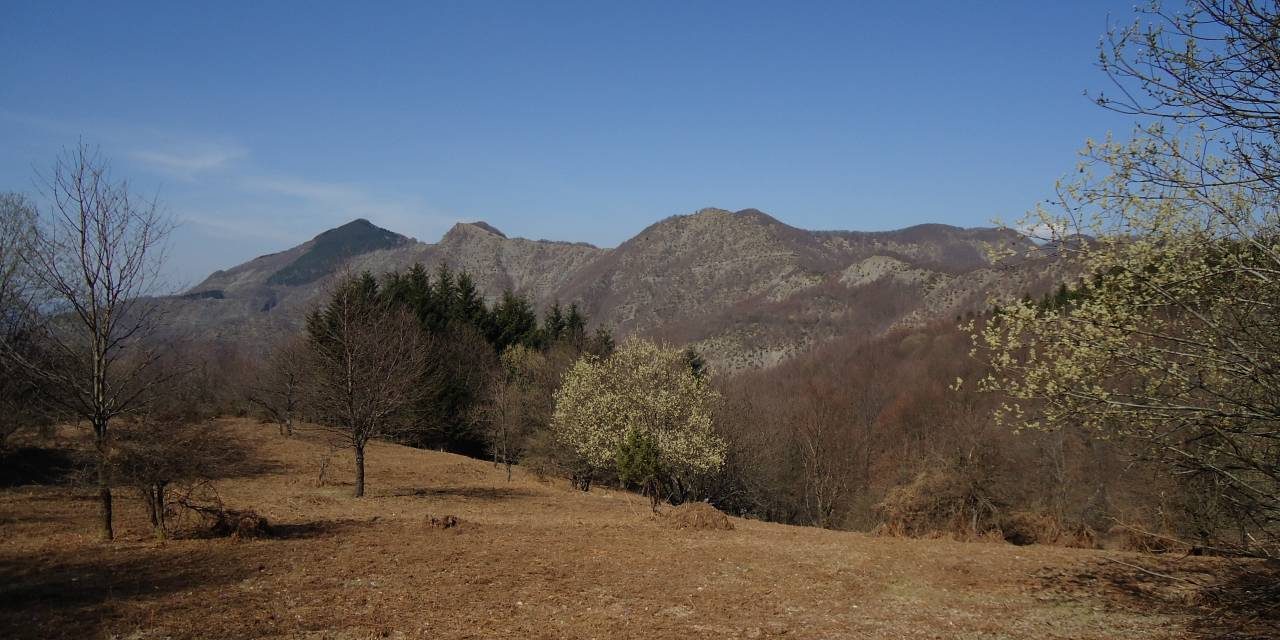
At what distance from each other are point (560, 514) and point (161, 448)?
37.1 feet

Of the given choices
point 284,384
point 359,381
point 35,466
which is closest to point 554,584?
point 359,381

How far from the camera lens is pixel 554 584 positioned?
11555 mm

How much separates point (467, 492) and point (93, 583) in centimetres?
1531

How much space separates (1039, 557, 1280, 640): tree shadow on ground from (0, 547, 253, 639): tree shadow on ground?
12.9 meters

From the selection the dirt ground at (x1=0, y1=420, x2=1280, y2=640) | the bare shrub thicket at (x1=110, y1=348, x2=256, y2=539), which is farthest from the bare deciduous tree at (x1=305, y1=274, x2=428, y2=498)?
the bare shrub thicket at (x1=110, y1=348, x2=256, y2=539)

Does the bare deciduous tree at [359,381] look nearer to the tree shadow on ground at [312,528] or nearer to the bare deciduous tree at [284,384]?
the tree shadow on ground at [312,528]

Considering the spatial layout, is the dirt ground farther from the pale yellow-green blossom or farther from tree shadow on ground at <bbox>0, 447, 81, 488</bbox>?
the pale yellow-green blossom

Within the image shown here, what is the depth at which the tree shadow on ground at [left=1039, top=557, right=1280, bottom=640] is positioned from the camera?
8.20 m

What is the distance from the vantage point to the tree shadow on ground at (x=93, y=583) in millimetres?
8602

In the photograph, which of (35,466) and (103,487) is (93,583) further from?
(35,466)

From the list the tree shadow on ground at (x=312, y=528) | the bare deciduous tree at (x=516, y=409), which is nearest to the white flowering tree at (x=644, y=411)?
the bare deciduous tree at (x=516, y=409)

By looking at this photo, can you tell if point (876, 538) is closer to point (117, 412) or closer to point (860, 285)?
point (117, 412)

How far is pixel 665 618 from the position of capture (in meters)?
9.90

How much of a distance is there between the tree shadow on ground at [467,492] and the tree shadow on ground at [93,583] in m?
11.1
